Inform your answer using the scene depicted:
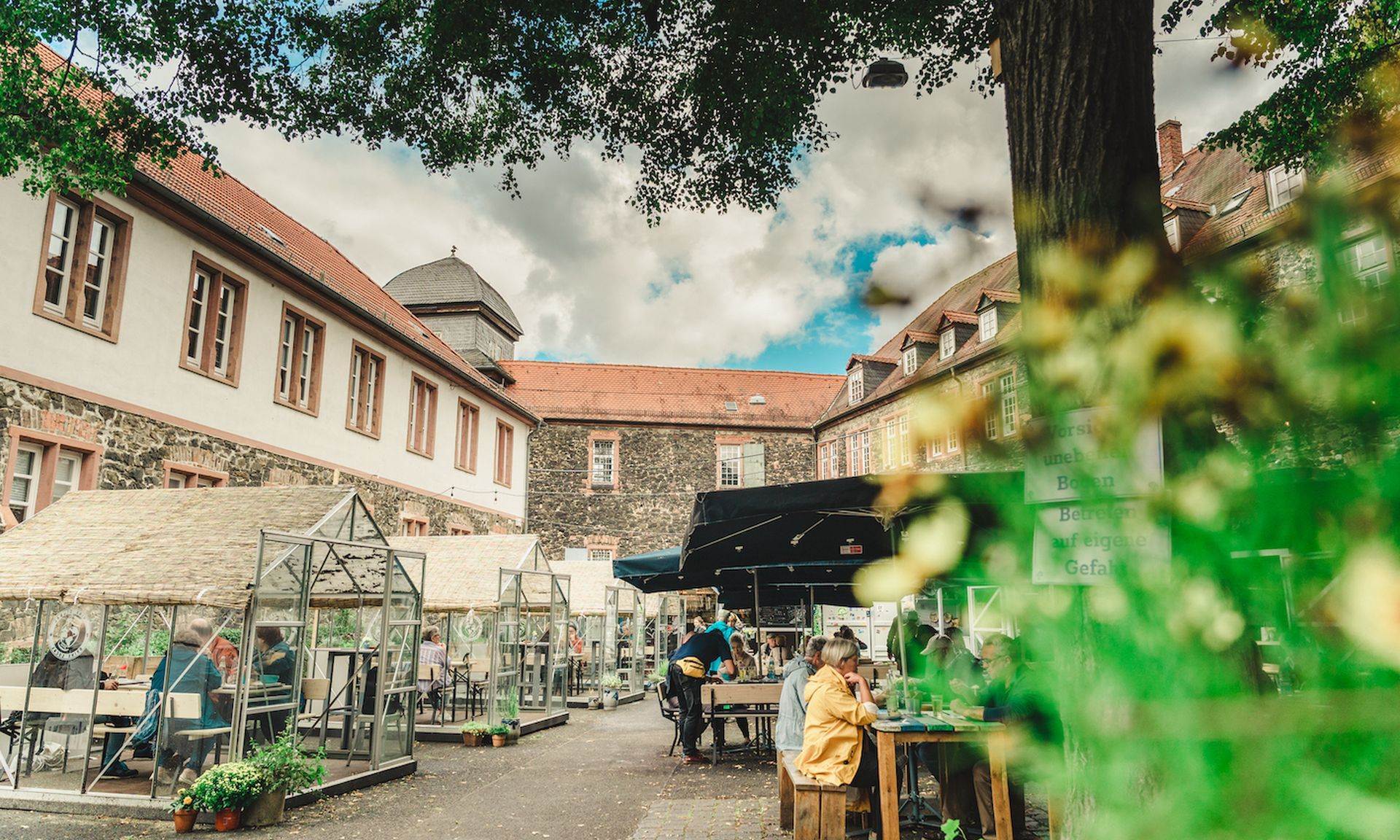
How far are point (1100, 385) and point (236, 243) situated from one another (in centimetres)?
1711

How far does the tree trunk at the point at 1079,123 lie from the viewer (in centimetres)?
279

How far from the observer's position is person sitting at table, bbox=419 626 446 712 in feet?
49.0

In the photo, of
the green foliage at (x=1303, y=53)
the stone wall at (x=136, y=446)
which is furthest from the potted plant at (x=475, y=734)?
the green foliage at (x=1303, y=53)

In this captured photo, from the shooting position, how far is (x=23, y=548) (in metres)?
9.71

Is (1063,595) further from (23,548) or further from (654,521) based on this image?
(654,521)

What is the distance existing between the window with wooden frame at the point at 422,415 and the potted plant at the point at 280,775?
14240mm

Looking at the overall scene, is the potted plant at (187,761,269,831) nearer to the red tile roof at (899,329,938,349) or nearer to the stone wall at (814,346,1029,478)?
the stone wall at (814,346,1029,478)

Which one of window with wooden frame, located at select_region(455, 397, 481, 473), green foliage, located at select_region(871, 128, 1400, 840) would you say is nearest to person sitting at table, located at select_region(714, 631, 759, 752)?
green foliage, located at select_region(871, 128, 1400, 840)

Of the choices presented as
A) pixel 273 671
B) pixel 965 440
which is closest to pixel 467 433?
pixel 273 671

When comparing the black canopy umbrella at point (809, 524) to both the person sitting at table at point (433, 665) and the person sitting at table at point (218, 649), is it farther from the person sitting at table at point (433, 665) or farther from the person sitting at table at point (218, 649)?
the person sitting at table at point (218, 649)

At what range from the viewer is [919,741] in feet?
22.0

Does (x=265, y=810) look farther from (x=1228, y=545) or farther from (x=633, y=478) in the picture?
(x=633, y=478)

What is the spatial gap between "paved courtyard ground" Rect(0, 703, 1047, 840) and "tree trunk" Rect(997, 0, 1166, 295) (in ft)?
19.4

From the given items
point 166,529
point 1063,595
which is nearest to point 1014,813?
point 1063,595
